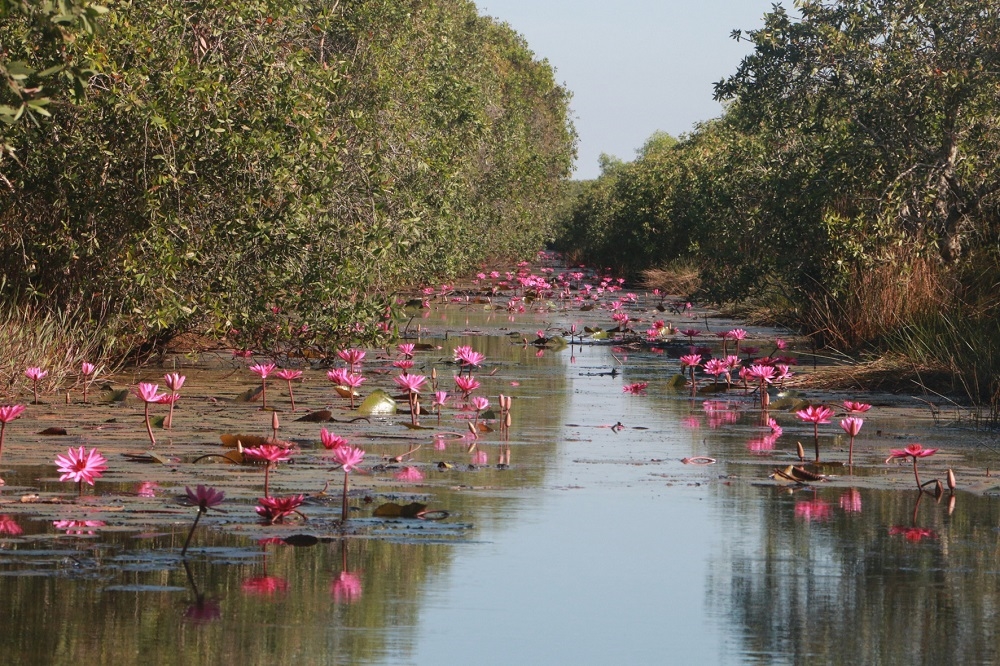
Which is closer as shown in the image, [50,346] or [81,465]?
[81,465]

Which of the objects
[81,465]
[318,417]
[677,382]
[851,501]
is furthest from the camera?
[677,382]

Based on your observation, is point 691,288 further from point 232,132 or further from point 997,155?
point 232,132

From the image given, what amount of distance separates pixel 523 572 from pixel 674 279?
36.7 m

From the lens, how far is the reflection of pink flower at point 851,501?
7.67 m

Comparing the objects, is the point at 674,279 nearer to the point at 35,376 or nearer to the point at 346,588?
the point at 35,376

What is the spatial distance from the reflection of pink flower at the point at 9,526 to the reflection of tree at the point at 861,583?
280 centimetres

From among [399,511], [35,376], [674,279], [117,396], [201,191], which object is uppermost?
[674,279]

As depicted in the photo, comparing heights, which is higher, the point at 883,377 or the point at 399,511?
the point at 883,377

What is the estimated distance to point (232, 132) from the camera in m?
11.9

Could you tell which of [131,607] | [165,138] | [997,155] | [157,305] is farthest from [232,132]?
[997,155]

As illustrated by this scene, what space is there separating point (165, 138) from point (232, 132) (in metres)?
0.55

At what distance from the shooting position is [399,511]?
6887mm

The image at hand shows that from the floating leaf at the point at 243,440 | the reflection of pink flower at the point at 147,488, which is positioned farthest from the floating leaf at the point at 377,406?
the reflection of pink flower at the point at 147,488

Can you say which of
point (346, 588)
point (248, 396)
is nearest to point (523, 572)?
point (346, 588)
